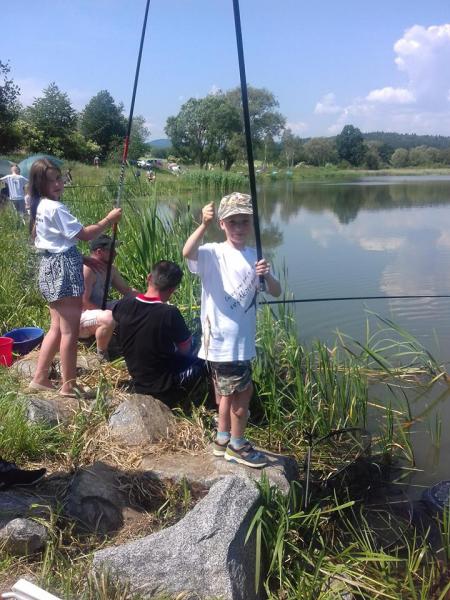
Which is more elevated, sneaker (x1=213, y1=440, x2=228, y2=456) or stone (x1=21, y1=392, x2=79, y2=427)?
stone (x1=21, y1=392, x2=79, y2=427)

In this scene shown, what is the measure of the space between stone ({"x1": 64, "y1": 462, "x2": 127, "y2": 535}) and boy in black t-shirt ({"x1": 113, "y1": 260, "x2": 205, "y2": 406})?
2.44 ft

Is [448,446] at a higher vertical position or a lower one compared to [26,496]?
lower

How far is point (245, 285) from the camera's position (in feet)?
7.86

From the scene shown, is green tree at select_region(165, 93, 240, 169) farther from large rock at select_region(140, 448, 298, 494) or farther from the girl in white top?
large rock at select_region(140, 448, 298, 494)

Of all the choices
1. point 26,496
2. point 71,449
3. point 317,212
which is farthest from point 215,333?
point 317,212

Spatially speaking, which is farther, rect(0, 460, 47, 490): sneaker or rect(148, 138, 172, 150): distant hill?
rect(148, 138, 172, 150): distant hill

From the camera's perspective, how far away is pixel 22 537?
187cm

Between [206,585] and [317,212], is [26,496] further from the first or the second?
[317,212]

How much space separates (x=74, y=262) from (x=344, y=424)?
1.78 meters

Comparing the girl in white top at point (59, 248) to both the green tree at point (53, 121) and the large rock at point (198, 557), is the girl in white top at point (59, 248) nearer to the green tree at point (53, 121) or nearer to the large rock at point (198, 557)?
the large rock at point (198, 557)

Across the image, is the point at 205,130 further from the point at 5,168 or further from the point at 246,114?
the point at 246,114

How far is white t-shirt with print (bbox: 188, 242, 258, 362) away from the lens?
2355 mm

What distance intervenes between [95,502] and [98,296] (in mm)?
1842

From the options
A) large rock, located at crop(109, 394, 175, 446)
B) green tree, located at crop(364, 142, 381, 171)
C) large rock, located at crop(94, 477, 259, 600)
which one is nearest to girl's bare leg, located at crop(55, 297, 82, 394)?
large rock, located at crop(109, 394, 175, 446)
